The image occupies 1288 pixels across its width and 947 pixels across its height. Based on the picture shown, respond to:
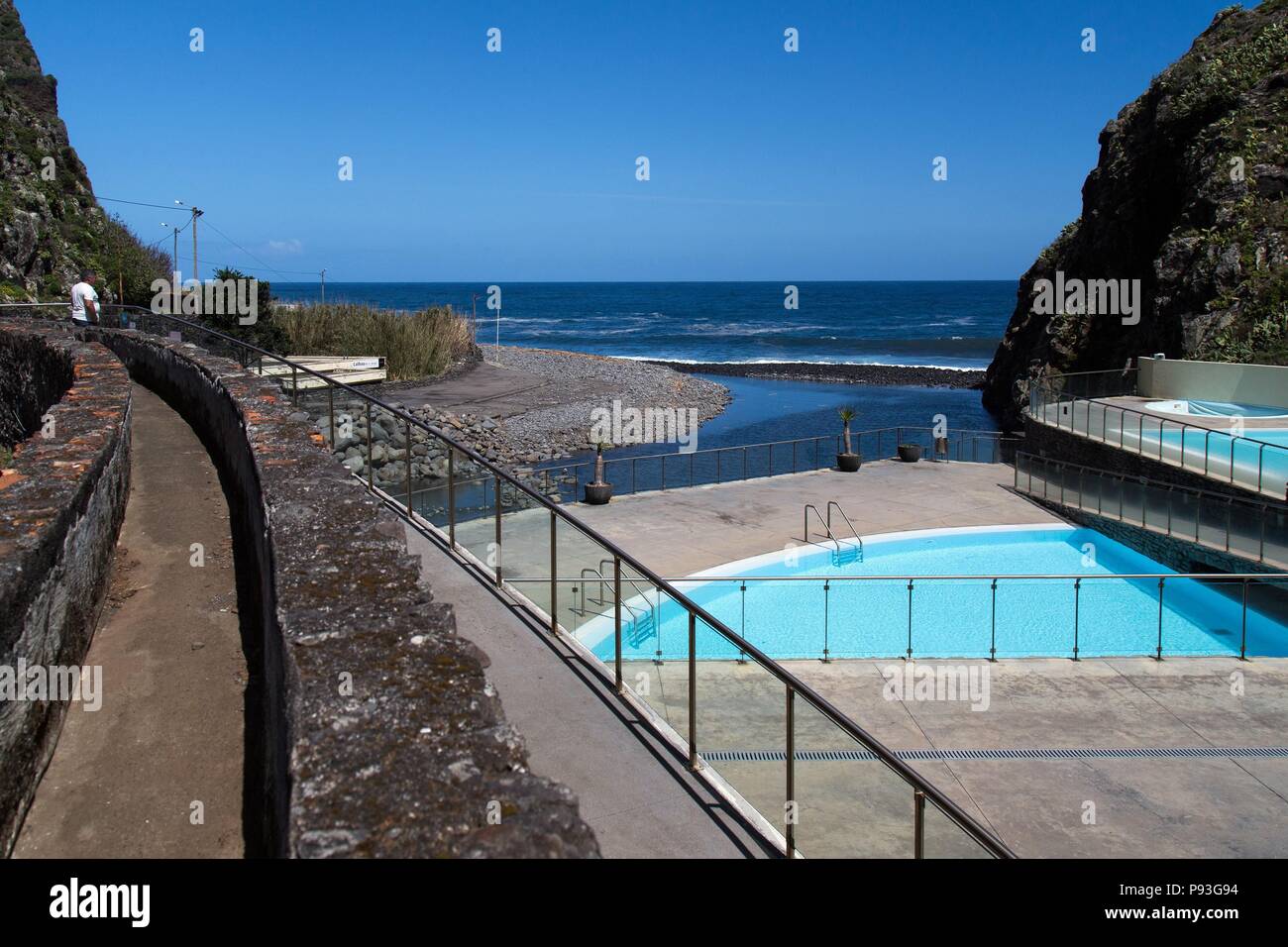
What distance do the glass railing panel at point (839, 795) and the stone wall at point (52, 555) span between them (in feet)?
9.89

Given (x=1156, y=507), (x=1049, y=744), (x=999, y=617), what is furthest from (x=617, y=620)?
(x=1156, y=507)

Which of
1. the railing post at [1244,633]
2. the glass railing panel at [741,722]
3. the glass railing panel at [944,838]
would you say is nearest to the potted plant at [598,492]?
the railing post at [1244,633]

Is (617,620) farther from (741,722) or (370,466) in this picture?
(370,466)

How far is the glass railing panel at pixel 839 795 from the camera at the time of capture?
3.91 m

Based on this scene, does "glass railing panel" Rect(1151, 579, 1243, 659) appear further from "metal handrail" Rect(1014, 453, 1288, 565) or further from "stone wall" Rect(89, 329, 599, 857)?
"stone wall" Rect(89, 329, 599, 857)

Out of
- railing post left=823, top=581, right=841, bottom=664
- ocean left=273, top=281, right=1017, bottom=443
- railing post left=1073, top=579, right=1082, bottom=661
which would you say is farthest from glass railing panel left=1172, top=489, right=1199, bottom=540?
ocean left=273, top=281, right=1017, bottom=443

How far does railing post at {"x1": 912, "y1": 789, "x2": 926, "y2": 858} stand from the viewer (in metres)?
3.49

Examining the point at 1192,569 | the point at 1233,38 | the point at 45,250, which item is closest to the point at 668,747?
the point at 1192,569

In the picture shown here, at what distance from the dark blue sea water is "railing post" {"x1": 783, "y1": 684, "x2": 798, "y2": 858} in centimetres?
4259

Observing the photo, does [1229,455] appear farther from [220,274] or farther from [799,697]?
[220,274]

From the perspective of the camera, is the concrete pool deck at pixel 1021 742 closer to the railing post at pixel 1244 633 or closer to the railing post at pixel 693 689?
the railing post at pixel 693 689

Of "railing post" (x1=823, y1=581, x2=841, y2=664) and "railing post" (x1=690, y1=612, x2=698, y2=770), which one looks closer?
"railing post" (x1=690, y1=612, x2=698, y2=770)
